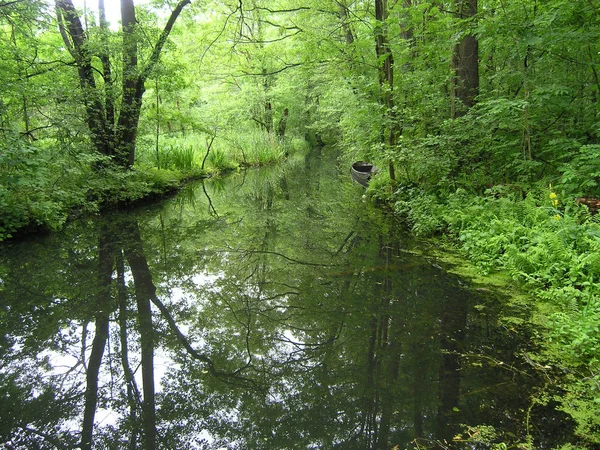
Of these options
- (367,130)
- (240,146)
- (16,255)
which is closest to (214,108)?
(240,146)

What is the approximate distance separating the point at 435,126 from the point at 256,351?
5.14 metres

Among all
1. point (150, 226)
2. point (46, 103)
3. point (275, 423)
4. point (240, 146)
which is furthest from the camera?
point (240, 146)

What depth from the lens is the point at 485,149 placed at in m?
5.48

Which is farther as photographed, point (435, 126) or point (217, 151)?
point (217, 151)

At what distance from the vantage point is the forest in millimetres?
3316

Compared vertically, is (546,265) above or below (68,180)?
below

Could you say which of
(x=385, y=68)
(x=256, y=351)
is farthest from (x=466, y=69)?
(x=256, y=351)

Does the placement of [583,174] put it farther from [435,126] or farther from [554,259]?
[435,126]

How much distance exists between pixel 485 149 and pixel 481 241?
2048 mm

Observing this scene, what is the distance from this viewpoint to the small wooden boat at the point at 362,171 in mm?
9916

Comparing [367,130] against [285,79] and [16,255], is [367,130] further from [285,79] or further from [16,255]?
[285,79]

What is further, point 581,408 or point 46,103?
point 46,103

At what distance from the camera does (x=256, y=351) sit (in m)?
2.91

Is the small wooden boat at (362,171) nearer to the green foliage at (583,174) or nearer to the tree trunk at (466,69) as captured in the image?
the tree trunk at (466,69)
